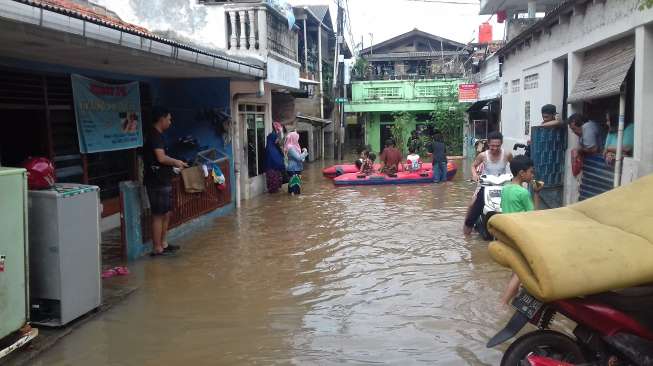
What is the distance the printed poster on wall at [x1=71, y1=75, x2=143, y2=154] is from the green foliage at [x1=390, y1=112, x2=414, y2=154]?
20.0 m

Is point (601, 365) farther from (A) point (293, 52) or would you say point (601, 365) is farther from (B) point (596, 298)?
(A) point (293, 52)

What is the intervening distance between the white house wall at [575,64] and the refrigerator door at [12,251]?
6.72 m

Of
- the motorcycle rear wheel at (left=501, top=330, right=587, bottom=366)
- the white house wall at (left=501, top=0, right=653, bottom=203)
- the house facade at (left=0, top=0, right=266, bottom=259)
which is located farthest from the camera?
the white house wall at (left=501, top=0, right=653, bottom=203)

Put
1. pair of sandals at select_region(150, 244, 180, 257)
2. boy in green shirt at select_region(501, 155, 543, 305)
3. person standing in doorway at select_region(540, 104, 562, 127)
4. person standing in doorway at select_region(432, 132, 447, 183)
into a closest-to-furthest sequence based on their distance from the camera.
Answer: boy in green shirt at select_region(501, 155, 543, 305) < pair of sandals at select_region(150, 244, 180, 257) < person standing in doorway at select_region(540, 104, 562, 127) < person standing in doorway at select_region(432, 132, 447, 183)

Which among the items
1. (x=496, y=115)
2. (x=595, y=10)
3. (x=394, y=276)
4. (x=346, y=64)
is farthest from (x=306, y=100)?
(x=394, y=276)

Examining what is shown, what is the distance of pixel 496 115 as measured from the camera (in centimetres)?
2397

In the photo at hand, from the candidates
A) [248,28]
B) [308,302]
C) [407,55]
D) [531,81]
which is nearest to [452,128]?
[407,55]

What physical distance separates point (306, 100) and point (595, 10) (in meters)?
18.8

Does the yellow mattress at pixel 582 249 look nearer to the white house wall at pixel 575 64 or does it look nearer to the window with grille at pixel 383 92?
the white house wall at pixel 575 64

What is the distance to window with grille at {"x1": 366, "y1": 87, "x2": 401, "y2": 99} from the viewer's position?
3109 cm

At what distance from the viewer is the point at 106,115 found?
29.3ft

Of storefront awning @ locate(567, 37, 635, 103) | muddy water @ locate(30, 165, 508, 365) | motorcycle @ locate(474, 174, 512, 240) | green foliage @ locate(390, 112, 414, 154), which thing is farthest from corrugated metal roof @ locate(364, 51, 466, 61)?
motorcycle @ locate(474, 174, 512, 240)

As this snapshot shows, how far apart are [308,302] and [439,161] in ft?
35.8

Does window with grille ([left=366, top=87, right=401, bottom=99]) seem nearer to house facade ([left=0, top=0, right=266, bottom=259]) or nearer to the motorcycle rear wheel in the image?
house facade ([left=0, top=0, right=266, bottom=259])
